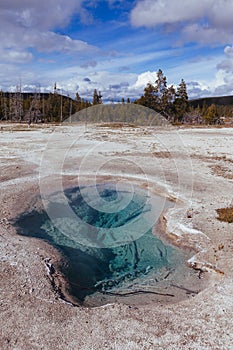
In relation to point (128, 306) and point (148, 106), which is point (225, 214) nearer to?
point (128, 306)

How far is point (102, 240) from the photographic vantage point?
38.9ft

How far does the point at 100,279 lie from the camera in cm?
913

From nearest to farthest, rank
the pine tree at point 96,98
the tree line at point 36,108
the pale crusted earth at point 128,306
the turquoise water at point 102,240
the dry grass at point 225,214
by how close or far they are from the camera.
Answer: the pale crusted earth at point 128,306
the turquoise water at point 102,240
the dry grass at point 225,214
the tree line at point 36,108
the pine tree at point 96,98

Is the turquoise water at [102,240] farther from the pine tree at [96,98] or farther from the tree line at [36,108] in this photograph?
the pine tree at [96,98]

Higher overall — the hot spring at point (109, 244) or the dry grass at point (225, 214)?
the dry grass at point (225, 214)

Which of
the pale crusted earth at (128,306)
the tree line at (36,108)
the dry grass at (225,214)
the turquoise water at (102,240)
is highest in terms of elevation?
the tree line at (36,108)

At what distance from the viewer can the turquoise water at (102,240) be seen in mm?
9164

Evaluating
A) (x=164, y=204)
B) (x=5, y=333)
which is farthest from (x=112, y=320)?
(x=164, y=204)

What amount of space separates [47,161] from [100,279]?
630 inches

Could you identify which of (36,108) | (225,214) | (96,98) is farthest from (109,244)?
(96,98)

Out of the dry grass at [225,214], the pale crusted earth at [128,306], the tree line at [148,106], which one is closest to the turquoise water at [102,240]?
the pale crusted earth at [128,306]

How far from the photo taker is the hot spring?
844cm

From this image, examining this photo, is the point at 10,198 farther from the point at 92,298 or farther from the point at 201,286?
the point at 201,286

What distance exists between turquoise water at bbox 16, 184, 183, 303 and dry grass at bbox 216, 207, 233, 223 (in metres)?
2.81
